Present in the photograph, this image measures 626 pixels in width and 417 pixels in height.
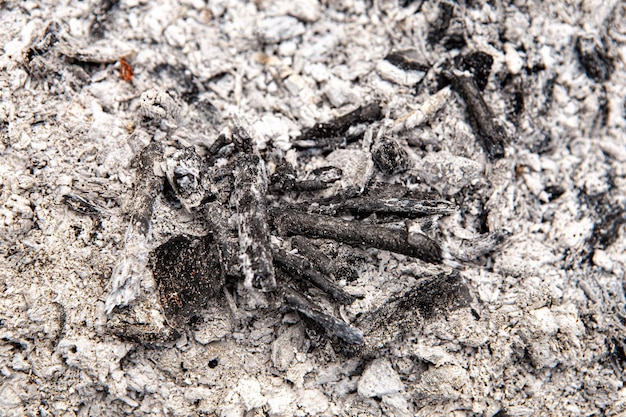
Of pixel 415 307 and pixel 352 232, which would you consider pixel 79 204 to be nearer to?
pixel 352 232

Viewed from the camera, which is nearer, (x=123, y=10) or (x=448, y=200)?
(x=448, y=200)

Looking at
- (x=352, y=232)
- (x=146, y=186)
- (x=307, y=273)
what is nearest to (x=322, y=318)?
(x=307, y=273)

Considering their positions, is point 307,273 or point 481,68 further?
point 481,68

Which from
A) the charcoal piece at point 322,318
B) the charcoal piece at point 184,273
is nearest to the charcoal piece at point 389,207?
the charcoal piece at point 322,318

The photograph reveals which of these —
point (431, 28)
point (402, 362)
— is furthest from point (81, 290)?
point (431, 28)

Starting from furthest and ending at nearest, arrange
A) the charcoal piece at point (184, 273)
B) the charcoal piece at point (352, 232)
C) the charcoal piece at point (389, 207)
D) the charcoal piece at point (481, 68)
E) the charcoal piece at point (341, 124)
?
the charcoal piece at point (481, 68), the charcoal piece at point (341, 124), the charcoal piece at point (389, 207), the charcoal piece at point (184, 273), the charcoal piece at point (352, 232)

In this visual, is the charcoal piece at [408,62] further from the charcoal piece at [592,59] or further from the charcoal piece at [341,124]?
the charcoal piece at [592,59]

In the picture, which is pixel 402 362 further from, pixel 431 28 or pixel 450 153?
pixel 431 28
